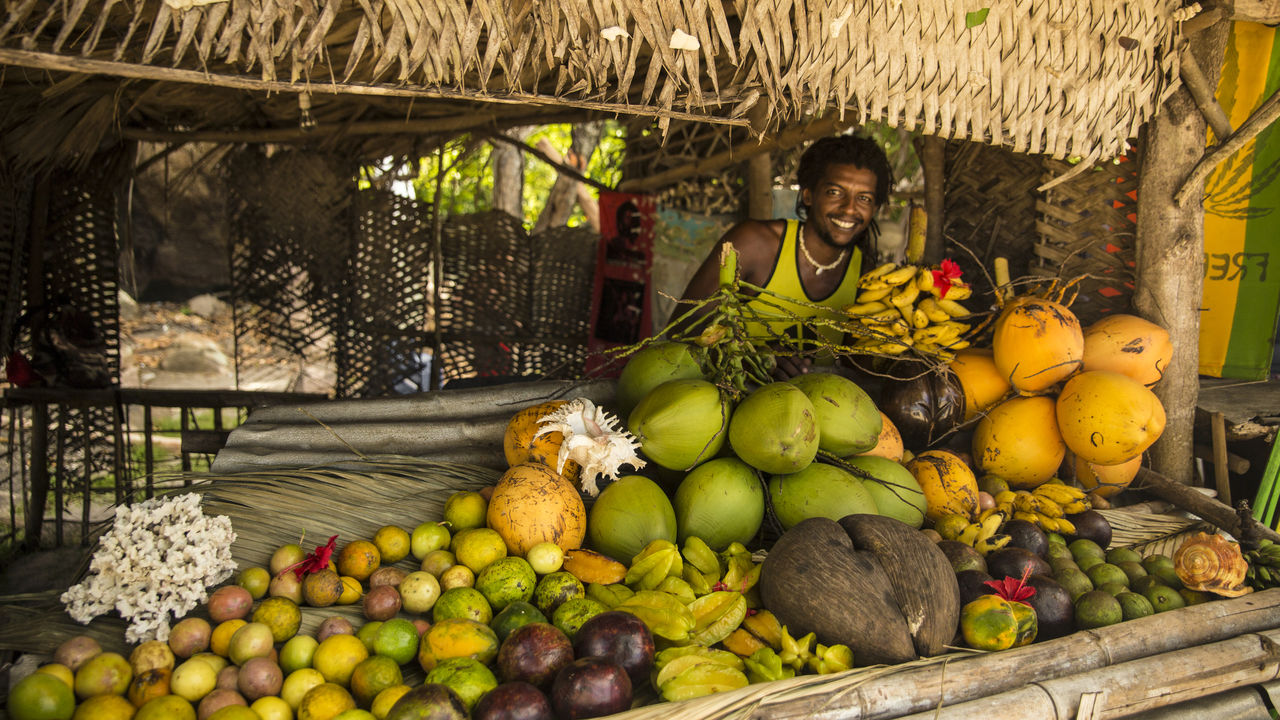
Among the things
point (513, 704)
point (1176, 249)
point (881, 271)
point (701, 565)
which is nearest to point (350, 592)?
point (513, 704)

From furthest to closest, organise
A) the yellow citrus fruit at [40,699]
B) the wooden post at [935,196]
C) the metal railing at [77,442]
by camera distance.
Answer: the metal railing at [77,442]
the wooden post at [935,196]
the yellow citrus fruit at [40,699]

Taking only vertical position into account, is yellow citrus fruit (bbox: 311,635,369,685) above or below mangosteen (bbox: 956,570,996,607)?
below

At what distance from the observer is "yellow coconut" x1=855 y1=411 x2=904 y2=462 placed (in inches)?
96.7

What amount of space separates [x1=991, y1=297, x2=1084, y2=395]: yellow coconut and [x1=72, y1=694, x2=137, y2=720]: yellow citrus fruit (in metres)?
2.74

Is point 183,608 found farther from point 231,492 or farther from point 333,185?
point 333,185

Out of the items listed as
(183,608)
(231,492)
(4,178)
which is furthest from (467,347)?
(183,608)

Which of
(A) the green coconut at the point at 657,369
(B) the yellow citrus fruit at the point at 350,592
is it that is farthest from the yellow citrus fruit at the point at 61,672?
(A) the green coconut at the point at 657,369

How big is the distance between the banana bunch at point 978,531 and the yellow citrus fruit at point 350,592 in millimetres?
1730

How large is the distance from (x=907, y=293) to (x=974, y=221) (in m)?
0.92

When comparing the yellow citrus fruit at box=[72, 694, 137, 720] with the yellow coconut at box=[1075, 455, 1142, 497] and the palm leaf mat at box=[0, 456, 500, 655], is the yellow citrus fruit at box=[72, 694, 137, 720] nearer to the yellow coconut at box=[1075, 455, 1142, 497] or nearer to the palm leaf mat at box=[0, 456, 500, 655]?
the palm leaf mat at box=[0, 456, 500, 655]

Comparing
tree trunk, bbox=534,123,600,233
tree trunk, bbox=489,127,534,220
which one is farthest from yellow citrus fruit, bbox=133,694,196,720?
tree trunk, bbox=489,127,534,220

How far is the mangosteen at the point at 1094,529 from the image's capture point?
2441mm

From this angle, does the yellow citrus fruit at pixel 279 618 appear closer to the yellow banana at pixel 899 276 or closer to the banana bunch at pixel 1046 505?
the banana bunch at pixel 1046 505

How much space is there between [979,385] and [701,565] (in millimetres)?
1421
